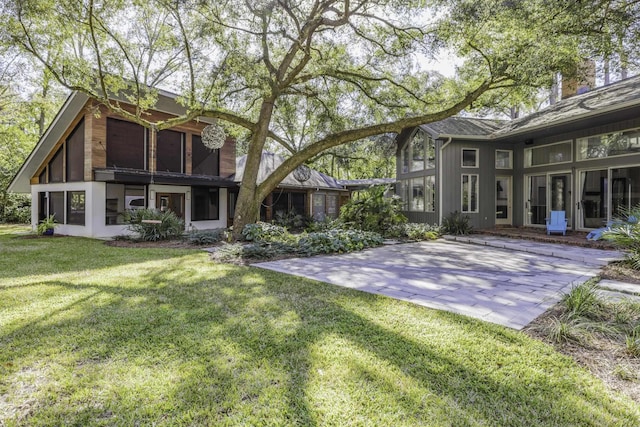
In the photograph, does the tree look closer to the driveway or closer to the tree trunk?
the tree trunk

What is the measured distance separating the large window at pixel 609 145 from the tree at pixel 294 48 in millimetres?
3347

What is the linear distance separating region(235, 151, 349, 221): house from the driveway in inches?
355

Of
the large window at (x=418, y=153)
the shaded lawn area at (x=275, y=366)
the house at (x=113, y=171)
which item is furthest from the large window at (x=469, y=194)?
the shaded lawn area at (x=275, y=366)

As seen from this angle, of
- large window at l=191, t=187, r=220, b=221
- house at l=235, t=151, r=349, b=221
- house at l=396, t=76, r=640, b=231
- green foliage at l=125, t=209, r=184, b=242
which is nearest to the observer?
house at l=396, t=76, r=640, b=231

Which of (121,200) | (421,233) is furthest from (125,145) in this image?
(421,233)

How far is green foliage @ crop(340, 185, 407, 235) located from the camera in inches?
464

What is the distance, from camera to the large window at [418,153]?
13602 mm

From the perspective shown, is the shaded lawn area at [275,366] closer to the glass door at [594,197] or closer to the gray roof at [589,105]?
the gray roof at [589,105]

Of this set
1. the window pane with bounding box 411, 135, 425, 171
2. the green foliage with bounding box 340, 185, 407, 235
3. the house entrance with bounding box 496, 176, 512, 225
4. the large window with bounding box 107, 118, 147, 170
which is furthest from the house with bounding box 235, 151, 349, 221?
the house entrance with bounding box 496, 176, 512, 225

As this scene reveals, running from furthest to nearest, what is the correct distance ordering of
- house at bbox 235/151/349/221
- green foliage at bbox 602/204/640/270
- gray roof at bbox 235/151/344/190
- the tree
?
house at bbox 235/151/349/221 → gray roof at bbox 235/151/344/190 → the tree → green foliage at bbox 602/204/640/270

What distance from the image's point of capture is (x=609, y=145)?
10258 mm

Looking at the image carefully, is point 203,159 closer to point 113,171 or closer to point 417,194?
point 113,171

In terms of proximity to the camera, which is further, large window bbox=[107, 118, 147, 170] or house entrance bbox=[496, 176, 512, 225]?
house entrance bbox=[496, 176, 512, 225]

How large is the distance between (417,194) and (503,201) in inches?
133
